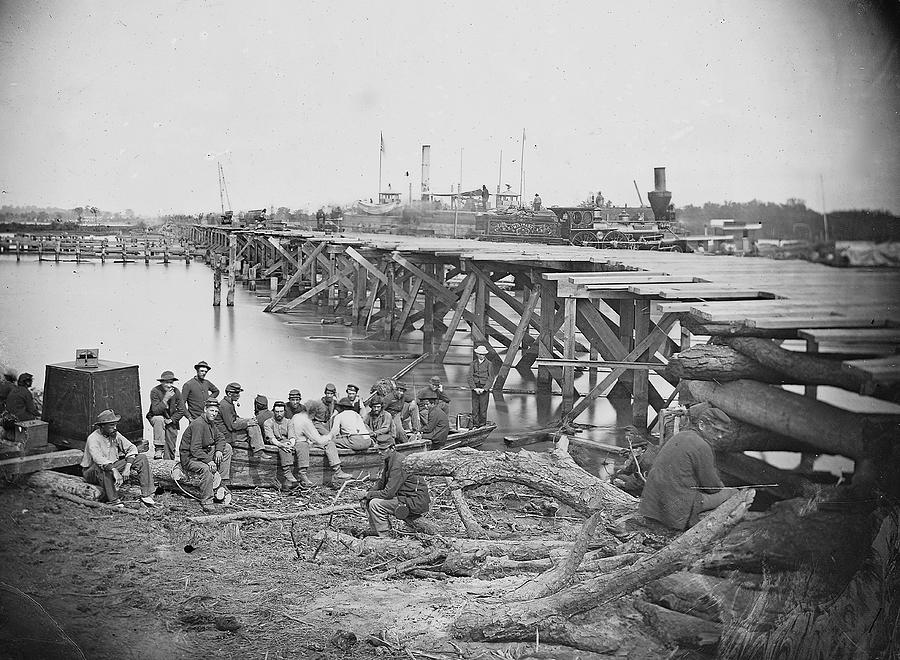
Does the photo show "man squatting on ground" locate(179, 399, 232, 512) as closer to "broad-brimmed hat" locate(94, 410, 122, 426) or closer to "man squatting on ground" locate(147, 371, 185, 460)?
"man squatting on ground" locate(147, 371, 185, 460)

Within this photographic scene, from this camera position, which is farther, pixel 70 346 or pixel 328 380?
pixel 328 380

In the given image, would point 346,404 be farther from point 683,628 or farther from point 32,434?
point 683,628

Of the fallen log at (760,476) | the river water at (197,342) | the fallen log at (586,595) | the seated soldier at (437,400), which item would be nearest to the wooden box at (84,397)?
the river water at (197,342)

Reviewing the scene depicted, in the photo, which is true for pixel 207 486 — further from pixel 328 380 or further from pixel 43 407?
pixel 328 380

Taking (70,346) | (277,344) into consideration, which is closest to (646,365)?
(70,346)

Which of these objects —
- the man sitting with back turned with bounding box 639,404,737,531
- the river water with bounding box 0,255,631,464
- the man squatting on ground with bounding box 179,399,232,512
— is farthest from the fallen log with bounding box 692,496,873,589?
the man squatting on ground with bounding box 179,399,232,512
